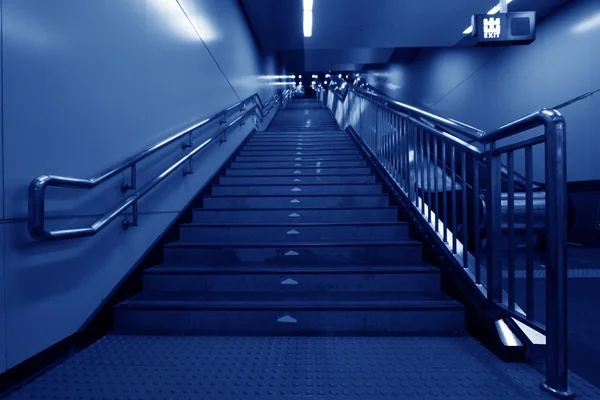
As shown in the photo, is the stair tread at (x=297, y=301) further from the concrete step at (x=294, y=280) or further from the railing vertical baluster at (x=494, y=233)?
the railing vertical baluster at (x=494, y=233)

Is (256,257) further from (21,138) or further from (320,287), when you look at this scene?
(21,138)

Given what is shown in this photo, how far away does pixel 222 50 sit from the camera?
4.70 metres

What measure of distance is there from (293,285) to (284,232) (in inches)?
25.7

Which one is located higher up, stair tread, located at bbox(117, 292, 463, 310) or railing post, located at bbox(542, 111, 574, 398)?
railing post, located at bbox(542, 111, 574, 398)

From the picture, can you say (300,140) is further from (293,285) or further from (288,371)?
(288,371)

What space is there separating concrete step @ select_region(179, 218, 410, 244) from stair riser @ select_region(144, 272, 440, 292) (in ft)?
1.77

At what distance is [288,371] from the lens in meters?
1.58

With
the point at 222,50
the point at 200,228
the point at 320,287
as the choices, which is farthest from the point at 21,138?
the point at 222,50

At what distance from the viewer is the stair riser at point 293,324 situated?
195 cm

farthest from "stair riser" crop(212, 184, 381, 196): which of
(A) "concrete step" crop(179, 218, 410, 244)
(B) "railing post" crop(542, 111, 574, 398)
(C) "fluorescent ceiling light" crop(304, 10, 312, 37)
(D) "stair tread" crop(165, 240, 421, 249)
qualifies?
(C) "fluorescent ceiling light" crop(304, 10, 312, 37)

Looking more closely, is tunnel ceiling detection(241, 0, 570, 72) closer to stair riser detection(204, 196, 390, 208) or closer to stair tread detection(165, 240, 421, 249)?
stair riser detection(204, 196, 390, 208)

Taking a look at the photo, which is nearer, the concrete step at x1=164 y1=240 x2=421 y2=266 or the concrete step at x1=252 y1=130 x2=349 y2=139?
the concrete step at x1=164 y1=240 x2=421 y2=266

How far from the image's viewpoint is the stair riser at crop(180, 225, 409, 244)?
9.18ft

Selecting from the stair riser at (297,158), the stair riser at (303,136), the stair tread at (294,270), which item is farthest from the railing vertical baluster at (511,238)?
the stair riser at (303,136)
